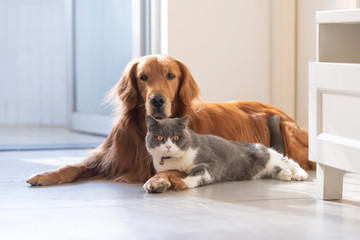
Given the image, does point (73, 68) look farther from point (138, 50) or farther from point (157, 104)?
point (157, 104)

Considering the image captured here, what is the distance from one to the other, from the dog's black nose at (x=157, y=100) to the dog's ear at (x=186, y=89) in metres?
0.18

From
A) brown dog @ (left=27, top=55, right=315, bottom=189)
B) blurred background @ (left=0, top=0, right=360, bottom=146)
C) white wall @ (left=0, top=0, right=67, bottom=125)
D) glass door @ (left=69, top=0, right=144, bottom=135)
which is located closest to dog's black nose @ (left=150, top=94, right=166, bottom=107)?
brown dog @ (left=27, top=55, right=315, bottom=189)

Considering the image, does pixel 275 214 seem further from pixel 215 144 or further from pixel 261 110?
pixel 261 110

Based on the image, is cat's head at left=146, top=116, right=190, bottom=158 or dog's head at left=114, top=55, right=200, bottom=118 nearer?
cat's head at left=146, top=116, right=190, bottom=158

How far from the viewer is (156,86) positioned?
266cm

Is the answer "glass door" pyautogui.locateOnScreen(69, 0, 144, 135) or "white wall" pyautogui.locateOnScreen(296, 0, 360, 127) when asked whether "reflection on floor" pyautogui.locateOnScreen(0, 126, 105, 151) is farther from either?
"white wall" pyautogui.locateOnScreen(296, 0, 360, 127)

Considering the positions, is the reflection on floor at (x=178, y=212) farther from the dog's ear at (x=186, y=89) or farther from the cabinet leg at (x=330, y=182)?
the dog's ear at (x=186, y=89)

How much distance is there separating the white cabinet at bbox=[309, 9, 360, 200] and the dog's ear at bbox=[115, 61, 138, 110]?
785 mm

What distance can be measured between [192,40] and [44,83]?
1.90 meters

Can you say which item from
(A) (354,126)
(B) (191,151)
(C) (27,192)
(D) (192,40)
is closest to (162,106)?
(B) (191,151)

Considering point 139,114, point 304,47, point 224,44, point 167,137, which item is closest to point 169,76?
point 139,114

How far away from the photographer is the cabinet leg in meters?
2.26

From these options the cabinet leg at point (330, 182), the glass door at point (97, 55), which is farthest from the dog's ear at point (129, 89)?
the glass door at point (97, 55)

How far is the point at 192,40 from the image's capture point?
3855 millimetres
